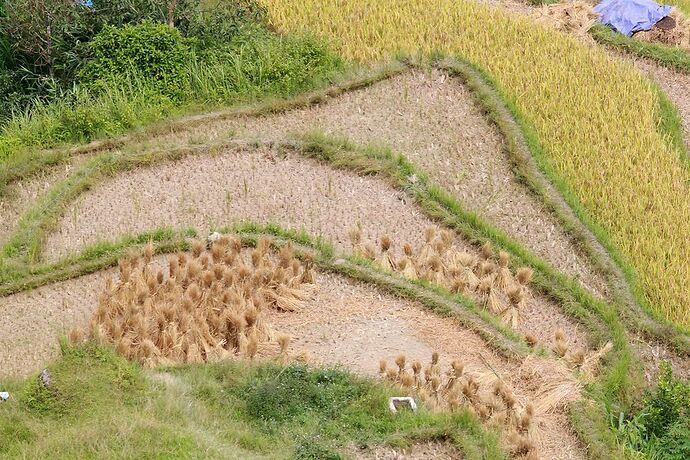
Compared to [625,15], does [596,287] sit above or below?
below

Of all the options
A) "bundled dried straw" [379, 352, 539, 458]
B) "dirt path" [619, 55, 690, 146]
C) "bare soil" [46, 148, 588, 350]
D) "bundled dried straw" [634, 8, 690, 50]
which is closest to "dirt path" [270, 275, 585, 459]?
"bundled dried straw" [379, 352, 539, 458]

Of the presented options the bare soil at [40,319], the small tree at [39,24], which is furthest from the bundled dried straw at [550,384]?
the small tree at [39,24]

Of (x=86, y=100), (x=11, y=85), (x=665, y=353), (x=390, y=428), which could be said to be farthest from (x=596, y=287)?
(x=11, y=85)

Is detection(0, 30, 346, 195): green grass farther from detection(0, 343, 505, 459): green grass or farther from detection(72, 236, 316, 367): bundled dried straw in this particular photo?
detection(0, 343, 505, 459): green grass

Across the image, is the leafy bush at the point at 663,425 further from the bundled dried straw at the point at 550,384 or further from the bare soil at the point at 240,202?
the bare soil at the point at 240,202

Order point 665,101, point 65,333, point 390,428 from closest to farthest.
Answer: point 390,428, point 65,333, point 665,101

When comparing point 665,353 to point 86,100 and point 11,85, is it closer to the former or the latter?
point 86,100
